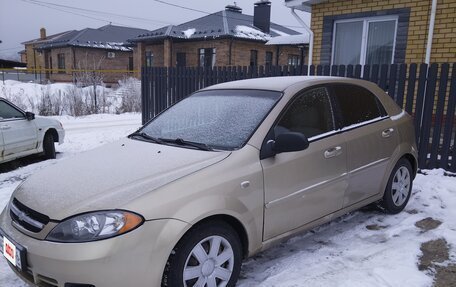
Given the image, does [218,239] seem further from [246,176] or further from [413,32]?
[413,32]

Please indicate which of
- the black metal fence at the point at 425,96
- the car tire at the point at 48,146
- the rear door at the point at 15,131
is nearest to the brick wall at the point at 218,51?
the black metal fence at the point at 425,96

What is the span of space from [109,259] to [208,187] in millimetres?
769

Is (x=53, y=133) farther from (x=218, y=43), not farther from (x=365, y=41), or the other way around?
(x=218, y=43)

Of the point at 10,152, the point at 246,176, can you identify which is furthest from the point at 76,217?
the point at 10,152

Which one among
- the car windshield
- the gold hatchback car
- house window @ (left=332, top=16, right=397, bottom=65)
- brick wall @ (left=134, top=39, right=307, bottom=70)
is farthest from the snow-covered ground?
brick wall @ (left=134, top=39, right=307, bottom=70)

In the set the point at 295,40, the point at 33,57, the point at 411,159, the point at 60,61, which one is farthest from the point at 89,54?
the point at 411,159

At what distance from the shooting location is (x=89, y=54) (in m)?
33.6

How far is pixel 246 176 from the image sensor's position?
9.27 ft

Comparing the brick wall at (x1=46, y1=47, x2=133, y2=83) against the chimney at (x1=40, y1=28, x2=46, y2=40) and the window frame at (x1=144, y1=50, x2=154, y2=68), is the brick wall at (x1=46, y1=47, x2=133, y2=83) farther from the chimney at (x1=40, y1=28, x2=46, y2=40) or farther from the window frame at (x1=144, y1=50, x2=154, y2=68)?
the chimney at (x1=40, y1=28, x2=46, y2=40)

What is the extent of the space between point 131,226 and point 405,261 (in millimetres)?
2412

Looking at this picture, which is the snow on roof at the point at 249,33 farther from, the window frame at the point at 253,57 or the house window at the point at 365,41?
the house window at the point at 365,41

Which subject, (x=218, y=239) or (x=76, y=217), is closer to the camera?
(x=76, y=217)

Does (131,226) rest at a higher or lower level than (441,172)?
higher

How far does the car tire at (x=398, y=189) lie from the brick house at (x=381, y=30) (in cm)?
434
